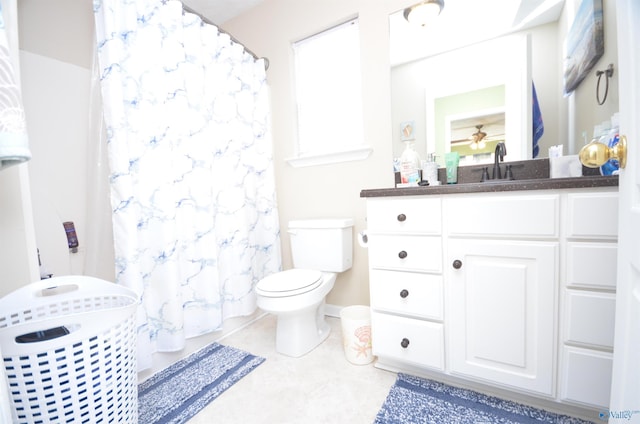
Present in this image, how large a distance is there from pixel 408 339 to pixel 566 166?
1.05 m

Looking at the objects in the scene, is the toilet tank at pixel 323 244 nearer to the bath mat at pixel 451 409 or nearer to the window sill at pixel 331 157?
the window sill at pixel 331 157

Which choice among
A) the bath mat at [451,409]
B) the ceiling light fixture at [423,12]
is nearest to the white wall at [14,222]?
the bath mat at [451,409]

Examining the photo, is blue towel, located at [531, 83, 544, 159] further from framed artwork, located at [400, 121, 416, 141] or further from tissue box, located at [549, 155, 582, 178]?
framed artwork, located at [400, 121, 416, 141]

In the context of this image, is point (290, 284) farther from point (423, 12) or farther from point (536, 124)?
point (423, 12)

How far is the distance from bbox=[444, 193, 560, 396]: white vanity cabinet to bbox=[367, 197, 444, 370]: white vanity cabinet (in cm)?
5

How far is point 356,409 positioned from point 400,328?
15.2 inches

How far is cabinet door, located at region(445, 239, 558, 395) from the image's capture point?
100cm

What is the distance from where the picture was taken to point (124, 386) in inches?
36.0

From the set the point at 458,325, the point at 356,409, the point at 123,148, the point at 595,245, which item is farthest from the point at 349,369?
the point at 123,148

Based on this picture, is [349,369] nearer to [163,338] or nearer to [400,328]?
[400,328]

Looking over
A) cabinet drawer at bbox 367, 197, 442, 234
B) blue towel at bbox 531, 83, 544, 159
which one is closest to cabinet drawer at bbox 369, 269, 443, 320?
cabinet drawer at bbox 367, 197, 442, 234

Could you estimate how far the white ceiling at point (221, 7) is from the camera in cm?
212

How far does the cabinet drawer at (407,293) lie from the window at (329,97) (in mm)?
910

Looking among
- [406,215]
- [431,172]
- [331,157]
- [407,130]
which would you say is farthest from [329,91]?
[406,215]
